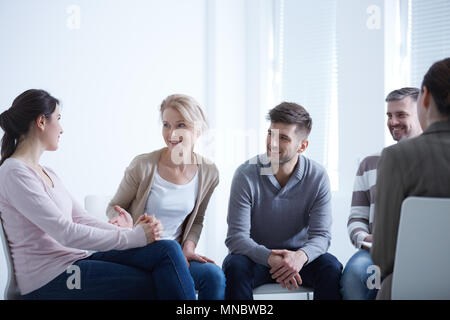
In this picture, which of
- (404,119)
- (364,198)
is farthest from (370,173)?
(404,119)

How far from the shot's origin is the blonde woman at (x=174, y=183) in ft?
6.58

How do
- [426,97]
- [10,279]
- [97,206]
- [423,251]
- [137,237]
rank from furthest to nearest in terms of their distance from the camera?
[97,206] < [137,237] < [10,279] < [426,97] < [423,251]

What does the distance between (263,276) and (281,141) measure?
61 cm

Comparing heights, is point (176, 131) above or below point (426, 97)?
below

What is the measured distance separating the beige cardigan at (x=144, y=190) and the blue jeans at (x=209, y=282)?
0.24m

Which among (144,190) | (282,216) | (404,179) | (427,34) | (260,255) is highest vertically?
(427,34)

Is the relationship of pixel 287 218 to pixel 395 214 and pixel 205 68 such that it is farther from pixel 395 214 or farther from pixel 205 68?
pixel 205 68

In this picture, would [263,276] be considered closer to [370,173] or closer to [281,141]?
[281,141]

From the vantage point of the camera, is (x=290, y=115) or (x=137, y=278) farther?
(x=290, y=115)

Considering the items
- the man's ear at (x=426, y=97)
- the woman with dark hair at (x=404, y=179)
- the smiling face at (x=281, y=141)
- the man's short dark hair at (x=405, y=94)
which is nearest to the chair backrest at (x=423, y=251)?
the woman with dark hair at (x=404, y=179)

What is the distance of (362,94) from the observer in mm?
3037

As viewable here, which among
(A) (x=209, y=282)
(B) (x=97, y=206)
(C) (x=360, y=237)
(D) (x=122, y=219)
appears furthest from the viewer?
(B) (x=97, y=206)

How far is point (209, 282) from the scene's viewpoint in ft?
5.75

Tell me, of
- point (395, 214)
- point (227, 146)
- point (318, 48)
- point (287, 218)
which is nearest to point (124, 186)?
point (287, 218)
